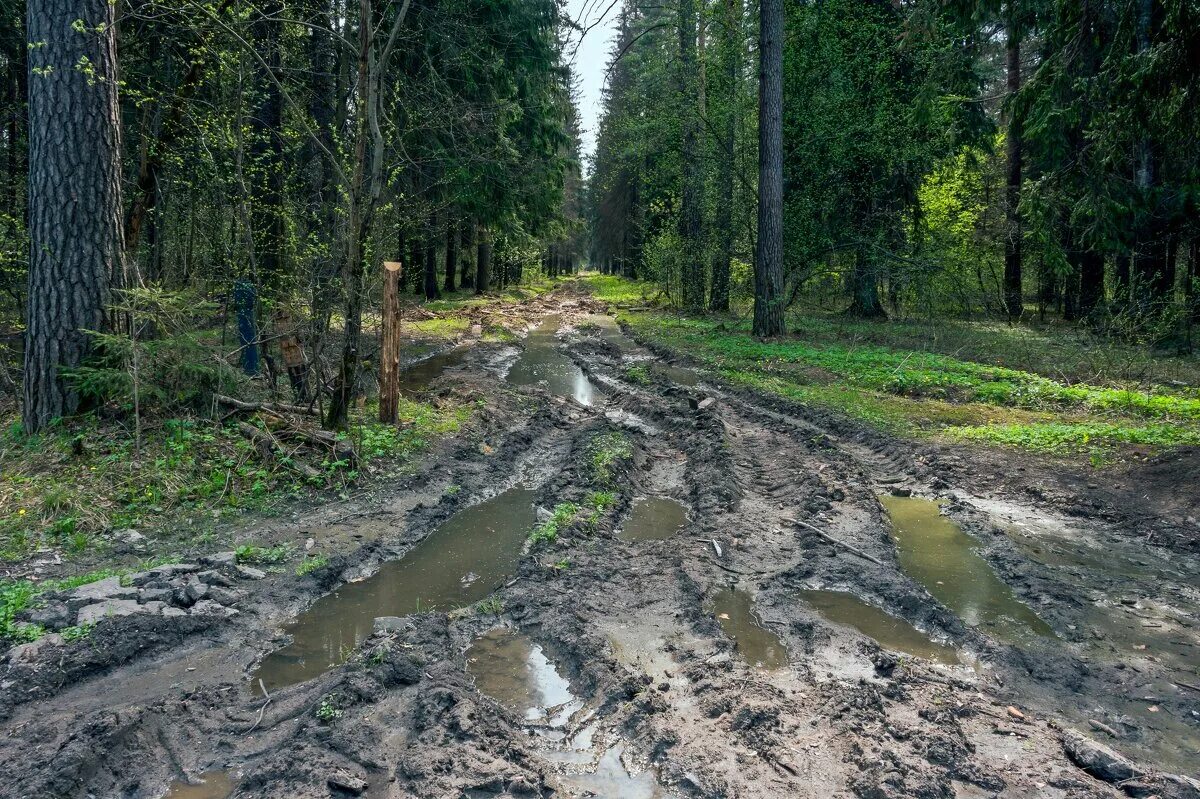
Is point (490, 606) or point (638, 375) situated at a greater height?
point (638, 375)

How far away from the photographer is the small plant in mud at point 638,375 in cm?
1375

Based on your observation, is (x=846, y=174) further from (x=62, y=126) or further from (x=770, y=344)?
(x=62, y=126)

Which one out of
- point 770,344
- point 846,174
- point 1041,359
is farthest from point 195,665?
point 846,174

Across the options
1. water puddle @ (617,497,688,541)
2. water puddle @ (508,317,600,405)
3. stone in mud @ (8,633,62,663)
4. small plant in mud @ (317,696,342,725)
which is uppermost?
water puddle @ (508,317,600,405)

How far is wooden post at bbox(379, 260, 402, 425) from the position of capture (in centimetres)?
933

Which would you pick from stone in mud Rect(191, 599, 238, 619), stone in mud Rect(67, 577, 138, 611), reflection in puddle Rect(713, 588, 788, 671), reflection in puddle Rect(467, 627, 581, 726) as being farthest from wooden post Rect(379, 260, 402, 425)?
reflection in puddle Rect(713, 588, 788, 671)

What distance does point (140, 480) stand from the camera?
21.6ft

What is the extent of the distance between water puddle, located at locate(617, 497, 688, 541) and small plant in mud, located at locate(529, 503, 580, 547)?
0.52 meters

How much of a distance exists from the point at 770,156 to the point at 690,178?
676 centimetres

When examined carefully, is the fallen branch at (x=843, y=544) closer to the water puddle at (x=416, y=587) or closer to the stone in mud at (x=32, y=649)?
the water puddle at (x=416, y=587)

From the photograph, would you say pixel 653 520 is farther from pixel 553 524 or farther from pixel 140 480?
pixel 140 480

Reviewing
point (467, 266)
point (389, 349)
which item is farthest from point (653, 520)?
point (467, 266)

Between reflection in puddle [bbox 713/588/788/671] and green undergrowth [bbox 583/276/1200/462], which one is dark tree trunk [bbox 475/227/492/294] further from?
reflection in puddle [bbox 713/588/788/671]

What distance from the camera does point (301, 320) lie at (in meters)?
8.77
